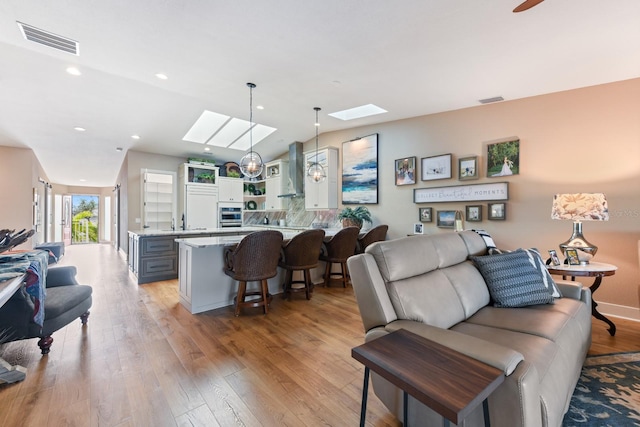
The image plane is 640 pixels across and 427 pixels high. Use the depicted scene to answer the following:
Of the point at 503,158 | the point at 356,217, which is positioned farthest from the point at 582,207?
the point at 356,217

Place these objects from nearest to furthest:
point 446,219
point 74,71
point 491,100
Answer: point 74,71, point 491,100, point 446,219

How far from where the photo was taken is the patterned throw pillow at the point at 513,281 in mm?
2006

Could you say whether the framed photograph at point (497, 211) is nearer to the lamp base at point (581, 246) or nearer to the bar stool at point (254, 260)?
the lamp base at point (581, 246)

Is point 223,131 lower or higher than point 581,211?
higher

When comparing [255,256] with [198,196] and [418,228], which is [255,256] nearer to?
[418,228]

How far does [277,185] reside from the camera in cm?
707

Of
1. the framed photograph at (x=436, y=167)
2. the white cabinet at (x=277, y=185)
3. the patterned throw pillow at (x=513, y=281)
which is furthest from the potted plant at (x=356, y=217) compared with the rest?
the patterned throw pillow at (x=513, y=281)

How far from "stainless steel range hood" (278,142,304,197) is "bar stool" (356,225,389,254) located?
2533 millimetres

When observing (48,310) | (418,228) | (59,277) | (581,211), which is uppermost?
(581,211)

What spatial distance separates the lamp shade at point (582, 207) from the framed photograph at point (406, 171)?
211 centimetres

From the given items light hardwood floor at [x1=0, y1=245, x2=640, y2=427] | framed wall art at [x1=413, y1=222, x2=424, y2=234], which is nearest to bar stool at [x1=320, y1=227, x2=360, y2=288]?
light hardwood floor at [x1=0, y1=245, x2=640, y2=427]

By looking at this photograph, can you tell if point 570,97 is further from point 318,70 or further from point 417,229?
point 318,70

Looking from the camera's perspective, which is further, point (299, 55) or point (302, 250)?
point (302, 250)

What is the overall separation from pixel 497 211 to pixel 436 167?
1.12 metres
